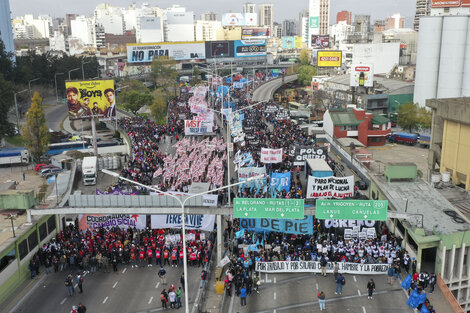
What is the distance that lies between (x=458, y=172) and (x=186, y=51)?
130m

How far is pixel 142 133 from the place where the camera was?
60656mm

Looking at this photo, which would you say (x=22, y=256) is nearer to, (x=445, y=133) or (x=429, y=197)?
(x=429, y=197)

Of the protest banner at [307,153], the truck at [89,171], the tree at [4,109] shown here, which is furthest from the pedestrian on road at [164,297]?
the tree at [4,109]

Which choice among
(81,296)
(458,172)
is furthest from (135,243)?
(458,172)

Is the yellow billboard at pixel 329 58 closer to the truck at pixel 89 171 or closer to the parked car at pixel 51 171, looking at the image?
the parked car at pixel 51 171

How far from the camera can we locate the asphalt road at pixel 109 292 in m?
24.2

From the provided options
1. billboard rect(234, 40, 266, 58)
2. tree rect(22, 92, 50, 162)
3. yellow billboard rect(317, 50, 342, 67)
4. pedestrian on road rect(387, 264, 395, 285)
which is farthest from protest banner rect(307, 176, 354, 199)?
billboard rect(234, 40, 266, 58)

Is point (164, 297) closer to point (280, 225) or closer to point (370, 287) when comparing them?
point (280, 225)

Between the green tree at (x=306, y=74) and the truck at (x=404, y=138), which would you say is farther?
the green tree at (x=306, y=74)

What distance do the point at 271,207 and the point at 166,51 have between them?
136479 mm

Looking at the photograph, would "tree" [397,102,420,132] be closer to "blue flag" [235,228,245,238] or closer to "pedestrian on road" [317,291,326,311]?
"blue flag" [235,228,245,238]

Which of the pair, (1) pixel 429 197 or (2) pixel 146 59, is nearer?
(1) pixel 429 197

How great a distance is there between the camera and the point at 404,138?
234 feet

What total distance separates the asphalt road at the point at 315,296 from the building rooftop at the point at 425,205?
4.67 meters
